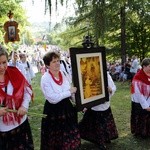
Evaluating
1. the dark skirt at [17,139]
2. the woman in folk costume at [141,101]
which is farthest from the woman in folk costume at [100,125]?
the dark skirt at [17,139]

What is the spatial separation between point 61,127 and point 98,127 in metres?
0.97

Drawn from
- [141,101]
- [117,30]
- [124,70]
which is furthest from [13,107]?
[117,30]

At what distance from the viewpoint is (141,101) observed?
234 inches

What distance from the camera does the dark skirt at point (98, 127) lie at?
5.52 meters

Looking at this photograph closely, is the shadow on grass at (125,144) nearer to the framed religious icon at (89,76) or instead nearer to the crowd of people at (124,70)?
the framed religious icon at (89,76)

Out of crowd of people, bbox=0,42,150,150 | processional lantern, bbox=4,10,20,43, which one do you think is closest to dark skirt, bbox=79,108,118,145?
crowd of people, bbox=0,42,150,150

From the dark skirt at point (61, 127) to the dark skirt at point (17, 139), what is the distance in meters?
1.02

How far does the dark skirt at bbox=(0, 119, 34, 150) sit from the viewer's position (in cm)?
356

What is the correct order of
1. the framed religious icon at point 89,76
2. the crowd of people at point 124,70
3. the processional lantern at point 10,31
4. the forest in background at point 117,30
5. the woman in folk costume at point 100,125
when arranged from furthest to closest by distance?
1. the forest in background at point 117,30
2. the crowd of people at point 124,70
3. the processional lantern at point 10,31
4. the woman in folk costume at point 100,125
5. the framed religious icon at point 89,76

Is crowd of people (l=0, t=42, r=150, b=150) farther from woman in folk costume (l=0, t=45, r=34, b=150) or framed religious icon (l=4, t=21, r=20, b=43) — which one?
framed religious icon (l=4, t=21, r=20, b=43)

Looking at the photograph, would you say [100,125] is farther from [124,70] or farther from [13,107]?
[124,70]

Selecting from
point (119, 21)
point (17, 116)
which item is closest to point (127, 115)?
point (17, 116)

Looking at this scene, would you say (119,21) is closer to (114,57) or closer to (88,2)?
(114,57)

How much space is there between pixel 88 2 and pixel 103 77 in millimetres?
1489
